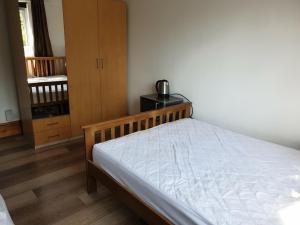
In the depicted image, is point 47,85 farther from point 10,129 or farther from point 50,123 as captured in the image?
point 10,129

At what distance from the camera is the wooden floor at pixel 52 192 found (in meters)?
1.92

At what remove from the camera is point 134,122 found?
246 cm

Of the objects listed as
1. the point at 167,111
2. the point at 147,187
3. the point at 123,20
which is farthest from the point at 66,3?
the point at 147,187

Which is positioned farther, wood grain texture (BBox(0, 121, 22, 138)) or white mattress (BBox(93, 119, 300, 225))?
wood grain texture (BBox(0, 121, 22, 138))

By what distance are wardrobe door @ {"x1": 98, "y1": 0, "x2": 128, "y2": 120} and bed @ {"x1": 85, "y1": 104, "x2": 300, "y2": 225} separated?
1.34 meters

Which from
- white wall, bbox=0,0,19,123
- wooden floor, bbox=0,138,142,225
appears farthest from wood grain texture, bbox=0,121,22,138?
wooden floor, bbox=0,138,142,225

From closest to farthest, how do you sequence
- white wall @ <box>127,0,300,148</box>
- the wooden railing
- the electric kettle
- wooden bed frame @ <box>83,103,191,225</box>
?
wooden bed frame @ <box>83,103,191,225</box> < white wall @ <box>127,0,300,148</box> < the wooden railing < the electric kettle

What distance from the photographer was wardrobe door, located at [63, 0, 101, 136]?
3.01 meters

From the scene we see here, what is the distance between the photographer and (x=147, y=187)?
4.95 feet

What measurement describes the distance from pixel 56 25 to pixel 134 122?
1596 mm

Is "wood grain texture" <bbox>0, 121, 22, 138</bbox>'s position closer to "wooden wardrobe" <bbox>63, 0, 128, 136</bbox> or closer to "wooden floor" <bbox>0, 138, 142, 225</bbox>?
"wooden floor" <bbox>0, 138, 142, 225</bbox>

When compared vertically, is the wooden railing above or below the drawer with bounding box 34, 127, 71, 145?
above

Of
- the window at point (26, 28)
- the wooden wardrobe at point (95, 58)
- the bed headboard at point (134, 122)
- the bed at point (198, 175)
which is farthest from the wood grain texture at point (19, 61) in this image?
the bed at point (198, 175)

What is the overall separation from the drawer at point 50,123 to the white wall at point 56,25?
836 mm
